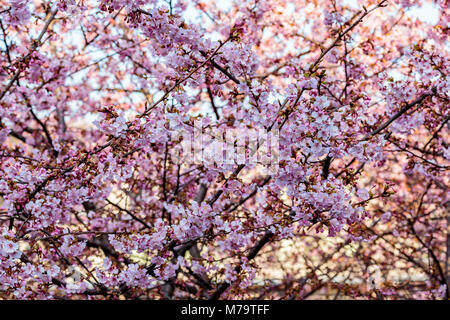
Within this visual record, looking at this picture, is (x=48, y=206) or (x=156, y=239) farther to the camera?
(x=48, y=206)

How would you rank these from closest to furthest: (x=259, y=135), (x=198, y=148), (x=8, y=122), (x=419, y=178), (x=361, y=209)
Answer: (x=361, y=209) → (x=259, y=135) → (x=198, y=148) → (x=8, y=122) → (x=419, y=178)

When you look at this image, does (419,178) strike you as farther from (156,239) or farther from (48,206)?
(48,206)

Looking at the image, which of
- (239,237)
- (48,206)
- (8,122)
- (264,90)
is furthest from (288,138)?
(8,122)

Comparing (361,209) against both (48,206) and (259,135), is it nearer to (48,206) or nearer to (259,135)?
(259,135)

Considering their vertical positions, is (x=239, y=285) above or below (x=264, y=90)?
below

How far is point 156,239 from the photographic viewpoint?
324 cm

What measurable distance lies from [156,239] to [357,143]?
172cm

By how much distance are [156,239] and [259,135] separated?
120cm

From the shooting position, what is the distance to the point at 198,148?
4.20 meters

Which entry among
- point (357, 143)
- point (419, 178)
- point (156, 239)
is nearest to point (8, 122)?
point (156, 239)

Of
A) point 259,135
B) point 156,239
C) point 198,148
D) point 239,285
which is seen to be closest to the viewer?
point 156,239
